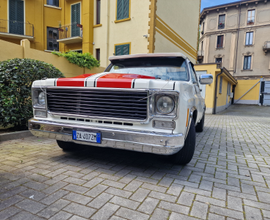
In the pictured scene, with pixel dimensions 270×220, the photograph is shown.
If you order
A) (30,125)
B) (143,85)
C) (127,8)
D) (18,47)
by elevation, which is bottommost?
(30,125)

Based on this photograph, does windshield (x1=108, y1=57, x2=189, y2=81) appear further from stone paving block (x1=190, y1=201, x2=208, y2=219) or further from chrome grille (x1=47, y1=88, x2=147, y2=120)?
stone paving block (x1=190, y1=201, x2=208, y2=219)

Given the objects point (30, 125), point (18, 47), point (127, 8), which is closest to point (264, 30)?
point (127, 8)

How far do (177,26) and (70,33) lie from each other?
8290mm

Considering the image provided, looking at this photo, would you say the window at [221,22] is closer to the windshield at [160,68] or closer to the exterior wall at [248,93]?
the exterior wall at [248,93]

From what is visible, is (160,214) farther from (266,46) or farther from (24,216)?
(266,46)

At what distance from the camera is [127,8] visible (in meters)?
12.6

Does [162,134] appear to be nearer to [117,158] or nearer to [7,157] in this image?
[117,158]

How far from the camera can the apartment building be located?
480 inches

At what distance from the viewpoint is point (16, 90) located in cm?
469

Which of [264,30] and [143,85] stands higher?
[264,30]

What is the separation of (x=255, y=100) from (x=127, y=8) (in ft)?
67.0

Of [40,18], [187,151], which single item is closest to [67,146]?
[187,151]

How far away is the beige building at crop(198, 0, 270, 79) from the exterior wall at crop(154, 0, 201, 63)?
11531 millimetres

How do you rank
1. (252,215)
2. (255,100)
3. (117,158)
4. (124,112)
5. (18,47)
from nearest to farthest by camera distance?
(252,215)
(124,112)
(117,158)
(18,47)
(255,100)
